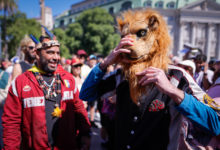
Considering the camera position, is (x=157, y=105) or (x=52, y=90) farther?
(x=52, y=90)

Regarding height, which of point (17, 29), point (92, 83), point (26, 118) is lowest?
point (26, 118)

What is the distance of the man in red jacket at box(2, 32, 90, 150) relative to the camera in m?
1.85

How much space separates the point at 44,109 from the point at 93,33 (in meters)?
26.8

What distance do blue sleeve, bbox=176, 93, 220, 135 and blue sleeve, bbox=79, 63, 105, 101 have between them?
755 mm

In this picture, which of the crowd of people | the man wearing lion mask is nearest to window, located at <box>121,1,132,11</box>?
the crowd of people

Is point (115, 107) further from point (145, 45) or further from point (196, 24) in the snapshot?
point (196, 24)

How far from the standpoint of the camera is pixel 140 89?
52.0 inches

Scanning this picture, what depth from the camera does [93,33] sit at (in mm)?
27500

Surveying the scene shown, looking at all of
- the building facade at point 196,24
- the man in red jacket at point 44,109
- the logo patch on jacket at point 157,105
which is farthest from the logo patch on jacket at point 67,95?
the building facade at point 196,24

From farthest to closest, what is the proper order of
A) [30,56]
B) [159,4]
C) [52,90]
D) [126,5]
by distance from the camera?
[126,5] < [159,4] < [30,56] < [52,90]

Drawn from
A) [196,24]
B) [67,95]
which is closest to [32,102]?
[67,95]

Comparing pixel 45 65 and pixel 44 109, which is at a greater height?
pixel 45 65

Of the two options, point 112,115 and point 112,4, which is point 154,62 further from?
point 112,4

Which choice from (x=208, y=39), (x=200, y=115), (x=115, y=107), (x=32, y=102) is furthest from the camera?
(x=208, y=39)
